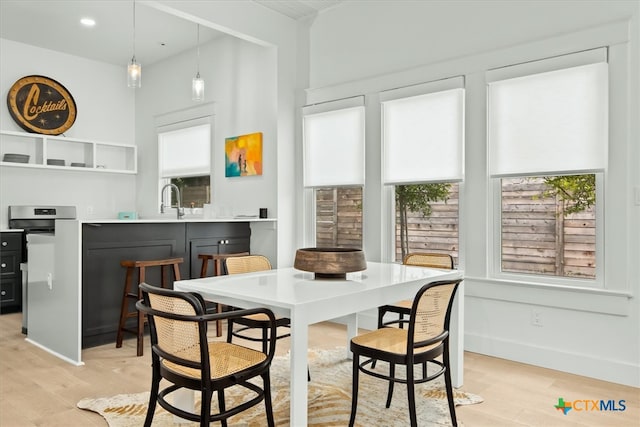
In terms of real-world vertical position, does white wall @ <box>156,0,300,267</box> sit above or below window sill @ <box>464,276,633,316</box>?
above

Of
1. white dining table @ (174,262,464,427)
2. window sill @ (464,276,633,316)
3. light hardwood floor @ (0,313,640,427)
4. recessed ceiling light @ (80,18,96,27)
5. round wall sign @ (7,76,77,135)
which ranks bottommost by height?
light hardwood floor @ (0,313,640,427)

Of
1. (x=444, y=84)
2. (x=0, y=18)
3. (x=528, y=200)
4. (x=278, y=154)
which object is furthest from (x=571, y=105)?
(x=0, y=18)

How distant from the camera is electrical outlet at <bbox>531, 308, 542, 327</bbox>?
3518 mm

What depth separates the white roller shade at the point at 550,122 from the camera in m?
3.26

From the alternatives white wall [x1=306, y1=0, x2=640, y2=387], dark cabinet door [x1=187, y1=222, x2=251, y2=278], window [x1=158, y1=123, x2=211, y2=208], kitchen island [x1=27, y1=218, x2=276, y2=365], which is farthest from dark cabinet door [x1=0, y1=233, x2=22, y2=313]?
white wall [x1=306, y1=0, x2=640, y2=387]

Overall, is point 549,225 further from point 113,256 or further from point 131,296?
point 113,256

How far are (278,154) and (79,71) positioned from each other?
3412mm

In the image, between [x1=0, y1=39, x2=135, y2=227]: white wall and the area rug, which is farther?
[x1=0, y1=39, x2=135, y2=227]: white wall

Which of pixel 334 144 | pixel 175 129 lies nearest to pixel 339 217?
pixel 334 144

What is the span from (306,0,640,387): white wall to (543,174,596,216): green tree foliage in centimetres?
16

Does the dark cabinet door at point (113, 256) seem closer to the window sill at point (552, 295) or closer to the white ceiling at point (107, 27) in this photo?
the white ceiling at point (107, 27)

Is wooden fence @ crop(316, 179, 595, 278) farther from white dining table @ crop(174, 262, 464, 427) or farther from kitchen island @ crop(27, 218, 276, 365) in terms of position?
kitchen island @ crop(27, 218, 276, 365)

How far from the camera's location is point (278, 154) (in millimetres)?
5043

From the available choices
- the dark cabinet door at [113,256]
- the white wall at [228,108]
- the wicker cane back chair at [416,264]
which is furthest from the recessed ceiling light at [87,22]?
the wicker cane back chair at [416,264]
